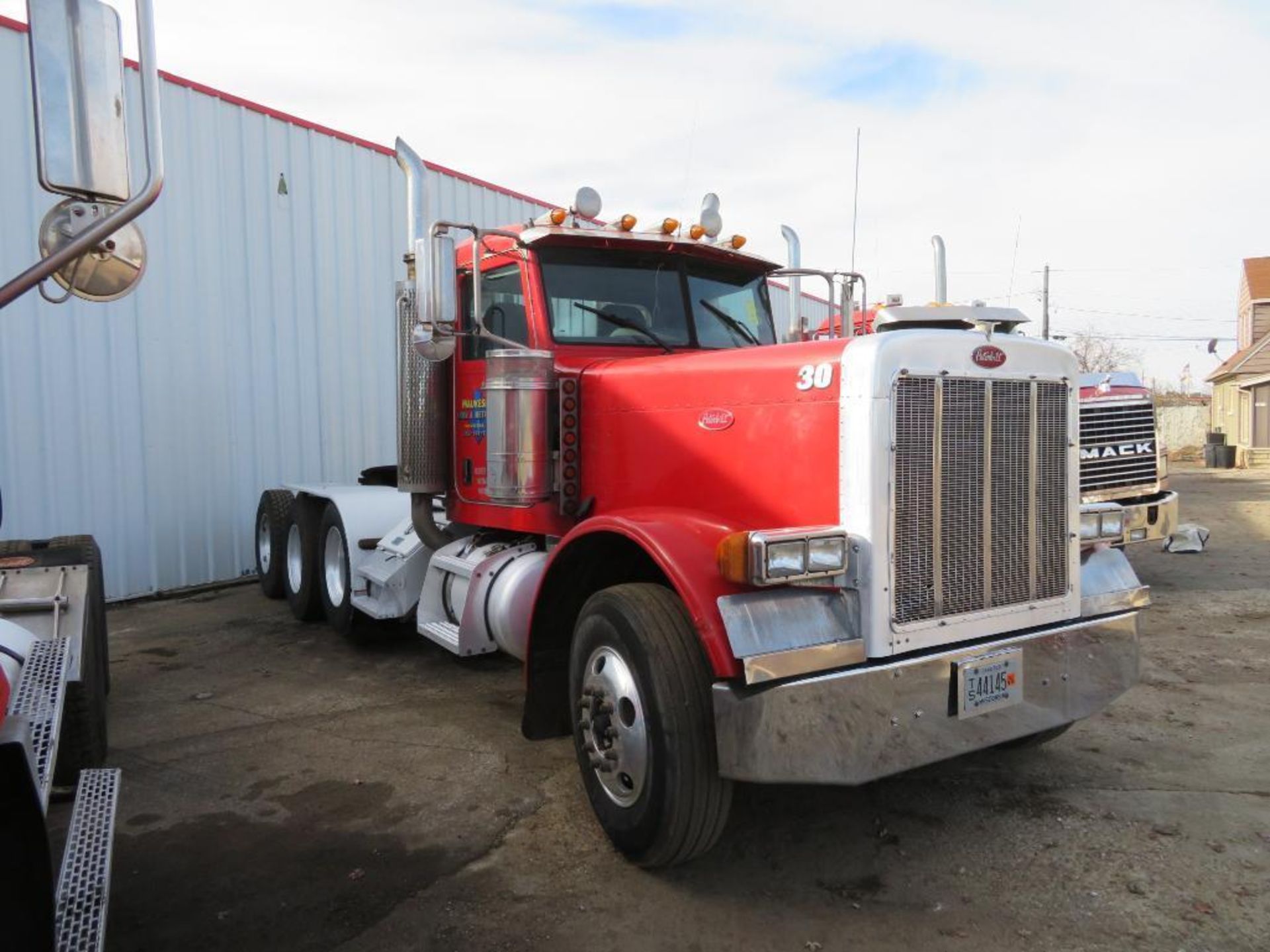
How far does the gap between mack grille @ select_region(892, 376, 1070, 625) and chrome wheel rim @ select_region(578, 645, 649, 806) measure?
93 centimetres

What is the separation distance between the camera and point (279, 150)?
9.00 m

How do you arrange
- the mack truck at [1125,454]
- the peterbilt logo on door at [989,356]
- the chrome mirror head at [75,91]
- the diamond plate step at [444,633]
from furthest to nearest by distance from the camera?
1. the mack truck at [1125,454]
2. the diamond plate step at [444,633]
3. the peterbilt logo on door at [989,356]
4. the chrome mirror head at [75,91]

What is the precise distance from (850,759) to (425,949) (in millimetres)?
1394

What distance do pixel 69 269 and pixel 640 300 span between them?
2.90 m

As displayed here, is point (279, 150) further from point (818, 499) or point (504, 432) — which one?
point (818, 499)

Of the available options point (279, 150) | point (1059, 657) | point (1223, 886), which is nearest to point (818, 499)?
point (1059, 657)

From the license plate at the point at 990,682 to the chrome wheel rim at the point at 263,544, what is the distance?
6.32 m

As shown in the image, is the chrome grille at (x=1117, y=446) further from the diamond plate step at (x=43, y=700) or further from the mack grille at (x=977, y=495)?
the diamond plate step at (x=43, y=700)

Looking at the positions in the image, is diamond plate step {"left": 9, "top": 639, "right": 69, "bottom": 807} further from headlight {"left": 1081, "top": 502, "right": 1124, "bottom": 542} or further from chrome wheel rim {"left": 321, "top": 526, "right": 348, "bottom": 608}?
chrome wheel rim {"left": 321, "top": 526, "right": 348, "bottom": 608}

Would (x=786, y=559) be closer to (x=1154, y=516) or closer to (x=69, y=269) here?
(x=69, y=269)

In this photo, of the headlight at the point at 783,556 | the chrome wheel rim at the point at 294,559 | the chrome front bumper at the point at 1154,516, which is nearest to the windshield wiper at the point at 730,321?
the headlight at the point at 783,556

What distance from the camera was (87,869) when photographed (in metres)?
2.12

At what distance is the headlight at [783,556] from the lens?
2.77m

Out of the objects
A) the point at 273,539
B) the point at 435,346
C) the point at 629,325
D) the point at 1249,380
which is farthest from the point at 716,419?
the point at 1249,380
